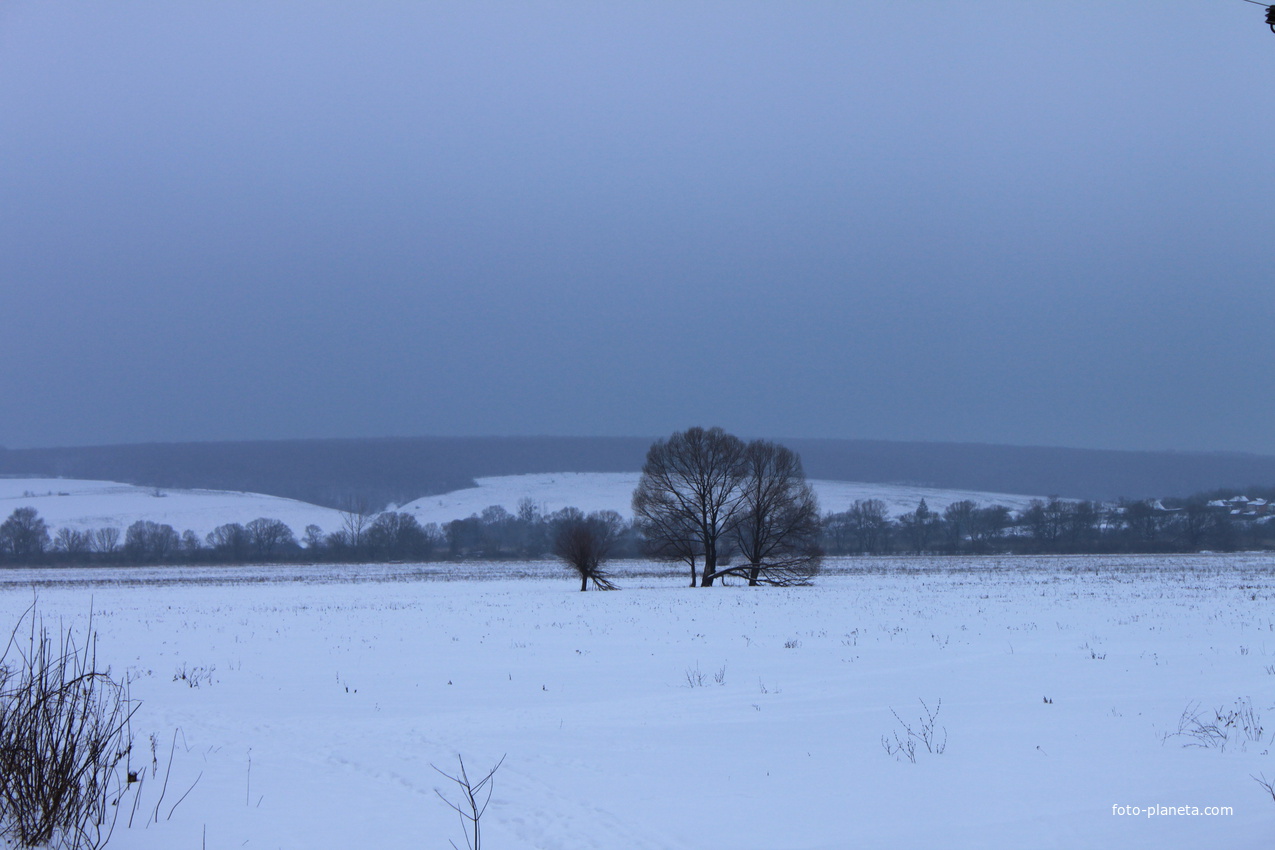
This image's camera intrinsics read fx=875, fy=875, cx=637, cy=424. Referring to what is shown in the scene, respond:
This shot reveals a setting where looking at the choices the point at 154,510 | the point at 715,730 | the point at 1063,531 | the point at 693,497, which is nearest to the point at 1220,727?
the point at 715,730

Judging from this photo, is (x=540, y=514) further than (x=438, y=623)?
Yes

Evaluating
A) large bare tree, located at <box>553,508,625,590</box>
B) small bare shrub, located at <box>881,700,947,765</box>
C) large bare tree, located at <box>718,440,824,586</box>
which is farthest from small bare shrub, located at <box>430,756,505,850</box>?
large bare tree, located at <box>718,440,824,586</box>

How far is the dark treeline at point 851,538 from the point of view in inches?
4267

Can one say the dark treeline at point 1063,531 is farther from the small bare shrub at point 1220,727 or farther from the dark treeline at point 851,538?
the small bare shrub at point 1220,727

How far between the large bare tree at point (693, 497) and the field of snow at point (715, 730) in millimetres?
24770

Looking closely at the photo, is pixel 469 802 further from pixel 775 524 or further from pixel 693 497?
pixel 693 497

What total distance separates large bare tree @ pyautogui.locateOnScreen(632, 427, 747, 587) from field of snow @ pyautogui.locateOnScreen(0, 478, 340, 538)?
129 meters

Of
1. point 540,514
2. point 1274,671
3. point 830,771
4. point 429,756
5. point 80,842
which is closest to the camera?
point 80,842

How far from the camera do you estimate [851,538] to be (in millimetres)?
126500

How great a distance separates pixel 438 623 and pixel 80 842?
66.3 ft

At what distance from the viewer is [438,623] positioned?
2634 centimetres

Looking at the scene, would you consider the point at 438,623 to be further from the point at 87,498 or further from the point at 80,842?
the point at 87,498

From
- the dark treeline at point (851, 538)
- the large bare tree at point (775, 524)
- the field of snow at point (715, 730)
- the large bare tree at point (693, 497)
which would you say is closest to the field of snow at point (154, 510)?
the dark treeline at point (851, 538)

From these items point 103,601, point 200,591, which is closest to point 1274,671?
point 103,601
